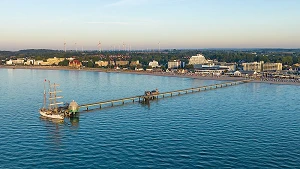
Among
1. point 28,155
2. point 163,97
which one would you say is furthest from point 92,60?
point 28,155

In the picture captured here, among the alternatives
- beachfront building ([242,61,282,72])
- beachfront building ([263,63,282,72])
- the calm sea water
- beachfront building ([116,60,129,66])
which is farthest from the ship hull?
beachfront building ([116,60,129,66])

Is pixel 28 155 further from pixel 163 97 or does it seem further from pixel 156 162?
pixel 163 97

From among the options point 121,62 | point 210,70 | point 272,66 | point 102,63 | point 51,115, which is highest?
Answer: point 121,62

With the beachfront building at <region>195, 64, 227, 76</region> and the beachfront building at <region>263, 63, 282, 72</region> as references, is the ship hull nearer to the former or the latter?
the beachfront building at <region>195, 64, 227, 76</region>

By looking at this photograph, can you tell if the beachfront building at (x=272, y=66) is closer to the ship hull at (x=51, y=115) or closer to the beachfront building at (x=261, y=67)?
the beachfront building at (x=261, y=67)

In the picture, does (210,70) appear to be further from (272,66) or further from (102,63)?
(102,63)

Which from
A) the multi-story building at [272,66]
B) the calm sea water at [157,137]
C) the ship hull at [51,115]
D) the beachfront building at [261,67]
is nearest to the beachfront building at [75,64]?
the beachfront building at [261,67]

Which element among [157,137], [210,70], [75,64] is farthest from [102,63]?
[157,137]

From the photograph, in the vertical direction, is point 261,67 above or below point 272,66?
below
